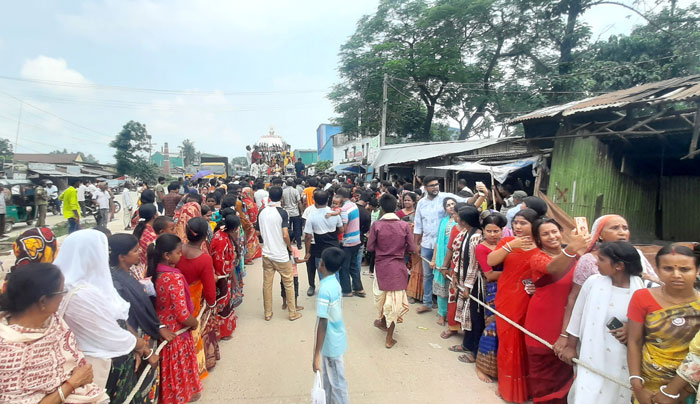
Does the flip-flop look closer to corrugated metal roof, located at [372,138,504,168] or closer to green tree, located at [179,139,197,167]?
corrugated metal roof, located at [372,138,504,168]

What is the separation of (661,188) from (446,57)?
15.7 metres

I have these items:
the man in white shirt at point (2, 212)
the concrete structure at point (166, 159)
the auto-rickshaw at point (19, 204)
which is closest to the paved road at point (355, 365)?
the man in white shirt at point (2, 212)

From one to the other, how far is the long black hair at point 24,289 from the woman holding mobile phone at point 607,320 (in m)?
3.23

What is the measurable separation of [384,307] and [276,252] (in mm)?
1627

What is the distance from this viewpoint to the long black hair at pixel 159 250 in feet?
9.29

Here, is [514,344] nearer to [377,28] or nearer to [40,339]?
[40,339]

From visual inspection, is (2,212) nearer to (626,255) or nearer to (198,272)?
(198,272)

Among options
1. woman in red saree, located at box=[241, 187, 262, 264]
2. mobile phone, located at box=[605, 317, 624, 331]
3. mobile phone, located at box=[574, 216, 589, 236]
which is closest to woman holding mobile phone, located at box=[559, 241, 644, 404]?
mobile phone, located at box=[605, 317, 624, 331]

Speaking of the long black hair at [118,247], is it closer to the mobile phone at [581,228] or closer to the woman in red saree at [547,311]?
the woman in red saree at [547,311]

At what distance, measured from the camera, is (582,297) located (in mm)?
2537

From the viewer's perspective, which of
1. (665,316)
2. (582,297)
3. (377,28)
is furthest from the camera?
(377,28)

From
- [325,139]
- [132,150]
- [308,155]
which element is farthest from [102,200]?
[308,155]

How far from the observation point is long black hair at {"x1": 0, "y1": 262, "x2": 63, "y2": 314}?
1.62 metres

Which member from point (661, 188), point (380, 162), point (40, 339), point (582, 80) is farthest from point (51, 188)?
point (582, 80)
